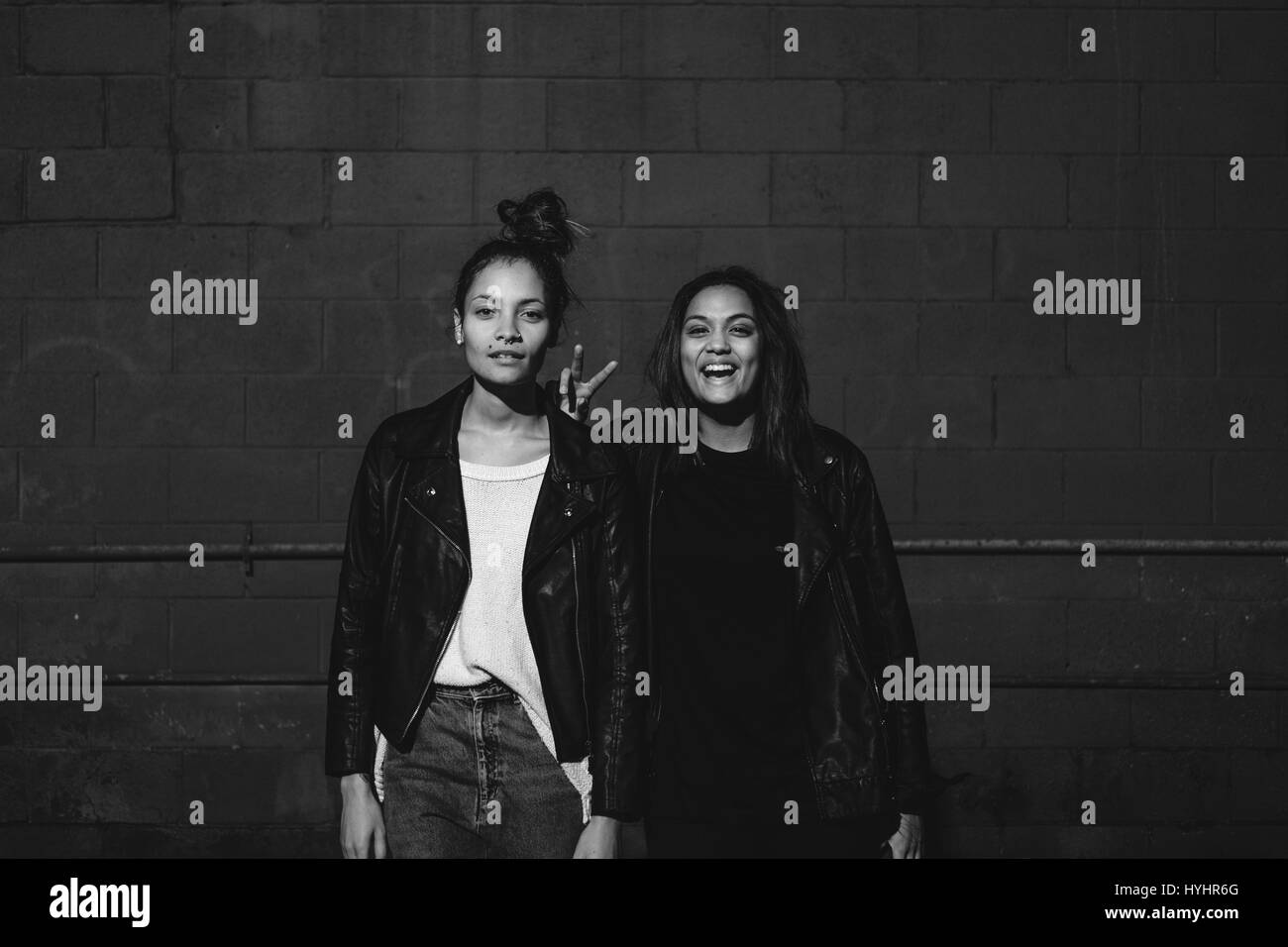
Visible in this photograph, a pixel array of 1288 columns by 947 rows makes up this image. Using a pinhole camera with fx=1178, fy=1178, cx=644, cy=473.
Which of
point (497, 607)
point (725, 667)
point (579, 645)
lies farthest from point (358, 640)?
point (725, 667)

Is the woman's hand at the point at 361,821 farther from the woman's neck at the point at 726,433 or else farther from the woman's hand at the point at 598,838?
the woman's neck at the point at 726,433

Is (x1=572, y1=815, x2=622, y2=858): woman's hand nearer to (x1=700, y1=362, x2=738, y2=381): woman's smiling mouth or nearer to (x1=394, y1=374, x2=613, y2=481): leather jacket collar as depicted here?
(x1=394, y1=374, x2=613, y2=481): leather jacket collar

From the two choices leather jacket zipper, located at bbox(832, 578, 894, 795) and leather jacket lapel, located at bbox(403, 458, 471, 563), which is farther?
leather jacket zipper, located at bbox(832, 578, 894, 795)

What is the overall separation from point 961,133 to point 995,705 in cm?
194

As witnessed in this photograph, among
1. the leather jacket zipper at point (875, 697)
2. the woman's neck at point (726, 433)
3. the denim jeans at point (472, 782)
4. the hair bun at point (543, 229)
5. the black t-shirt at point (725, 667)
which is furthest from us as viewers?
the hair bun at point (543, 229)

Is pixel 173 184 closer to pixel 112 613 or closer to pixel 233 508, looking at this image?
pixel 233 508

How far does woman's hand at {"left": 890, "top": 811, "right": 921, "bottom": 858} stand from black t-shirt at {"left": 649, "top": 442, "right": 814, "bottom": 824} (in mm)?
262

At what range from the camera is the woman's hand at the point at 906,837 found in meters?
2.72

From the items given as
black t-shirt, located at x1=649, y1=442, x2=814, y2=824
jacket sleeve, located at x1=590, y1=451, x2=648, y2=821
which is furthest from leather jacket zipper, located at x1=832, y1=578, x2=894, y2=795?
jacket sleeve, located at x1=590, y1=451, x2=648, y2=821

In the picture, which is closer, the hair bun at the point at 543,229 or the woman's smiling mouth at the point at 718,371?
the woman's smiling mouth at the point at 718,371

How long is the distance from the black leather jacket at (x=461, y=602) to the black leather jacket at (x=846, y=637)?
0.38 ft

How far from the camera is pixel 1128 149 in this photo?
3.98 m

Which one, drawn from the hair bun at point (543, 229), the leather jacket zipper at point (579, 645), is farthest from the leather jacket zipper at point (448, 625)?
the hair bun at point (543, 229)

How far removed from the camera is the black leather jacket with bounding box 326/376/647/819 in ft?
Result: 8.26
